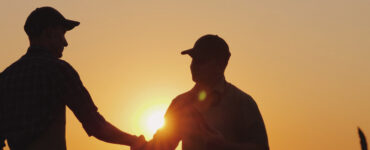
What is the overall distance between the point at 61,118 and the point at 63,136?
8.8 inches

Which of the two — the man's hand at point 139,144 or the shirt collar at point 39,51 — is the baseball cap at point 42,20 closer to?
the shirt collar at point 39,51

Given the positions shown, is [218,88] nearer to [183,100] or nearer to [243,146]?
[183,100]

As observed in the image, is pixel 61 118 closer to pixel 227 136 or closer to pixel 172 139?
pixel 172 139

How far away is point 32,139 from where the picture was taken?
6.75 meters

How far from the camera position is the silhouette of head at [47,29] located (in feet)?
24.2

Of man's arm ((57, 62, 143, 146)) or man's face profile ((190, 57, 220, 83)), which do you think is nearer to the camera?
man's face profile ((190, 57, 220, 83))

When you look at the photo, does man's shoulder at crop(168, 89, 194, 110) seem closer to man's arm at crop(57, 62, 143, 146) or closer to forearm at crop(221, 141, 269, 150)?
forearm at crop(221, 141, 269, 150)

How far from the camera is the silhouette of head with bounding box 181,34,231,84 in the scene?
663 cm

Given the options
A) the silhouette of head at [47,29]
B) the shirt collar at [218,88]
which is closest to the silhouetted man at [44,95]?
the silhouette of head at [47,29]

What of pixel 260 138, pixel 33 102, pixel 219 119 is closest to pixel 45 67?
pixel 33 102

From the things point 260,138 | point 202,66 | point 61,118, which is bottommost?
point 260,138

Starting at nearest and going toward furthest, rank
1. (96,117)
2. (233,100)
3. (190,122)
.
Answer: (190,122)
(233,100)
(96,117)

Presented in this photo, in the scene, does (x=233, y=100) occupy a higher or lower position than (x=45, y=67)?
lower

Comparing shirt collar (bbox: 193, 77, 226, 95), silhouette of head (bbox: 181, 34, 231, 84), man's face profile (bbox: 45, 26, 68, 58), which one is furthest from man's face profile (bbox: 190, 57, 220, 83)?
man's face profile (bbox: 45, 26, 68, 58)
